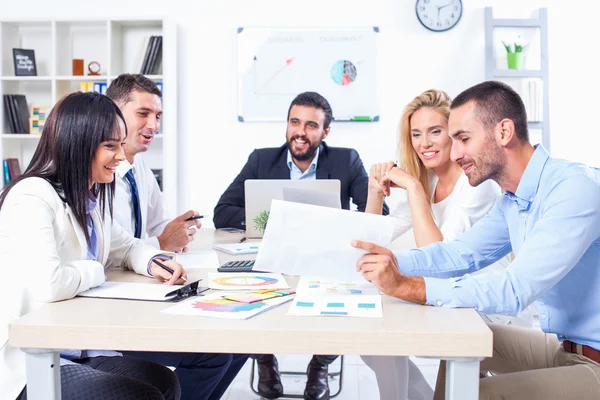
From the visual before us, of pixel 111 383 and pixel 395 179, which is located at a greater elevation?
pixel 395 179

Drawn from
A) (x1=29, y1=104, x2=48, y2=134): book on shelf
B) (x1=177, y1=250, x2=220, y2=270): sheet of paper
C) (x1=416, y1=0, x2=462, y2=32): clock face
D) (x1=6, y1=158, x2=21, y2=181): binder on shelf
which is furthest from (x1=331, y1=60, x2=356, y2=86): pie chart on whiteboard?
(x1=177, y1=250, x2=220, y2=270): sheet of paper

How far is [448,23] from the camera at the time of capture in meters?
4.43

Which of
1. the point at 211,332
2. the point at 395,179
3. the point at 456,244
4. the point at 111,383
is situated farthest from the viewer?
the point at 395,179

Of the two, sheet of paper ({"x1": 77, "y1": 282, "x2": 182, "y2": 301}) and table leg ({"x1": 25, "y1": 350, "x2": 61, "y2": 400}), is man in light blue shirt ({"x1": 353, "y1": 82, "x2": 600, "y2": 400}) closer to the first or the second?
sheet of paper ({"x1": 77, "y1": 282, "x2": 182, "y2": 301})

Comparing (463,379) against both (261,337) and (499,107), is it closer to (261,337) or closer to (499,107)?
(261,337)

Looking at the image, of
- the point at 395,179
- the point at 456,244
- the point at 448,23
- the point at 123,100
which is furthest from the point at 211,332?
the point at 448,23

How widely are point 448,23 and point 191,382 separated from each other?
11.1 feet

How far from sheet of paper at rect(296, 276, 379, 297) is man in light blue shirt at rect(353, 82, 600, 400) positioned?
91 mm

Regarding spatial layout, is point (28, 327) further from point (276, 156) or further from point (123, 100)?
point (276, 156)

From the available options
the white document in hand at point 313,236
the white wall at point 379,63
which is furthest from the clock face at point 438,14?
the white document in hand at point 313,236

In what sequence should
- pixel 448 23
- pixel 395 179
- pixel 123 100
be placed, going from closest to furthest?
pixel 395 179 → pixel 123 100 → pixel 448 23

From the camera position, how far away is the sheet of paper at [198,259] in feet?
5.92

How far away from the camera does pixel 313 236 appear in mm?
1281

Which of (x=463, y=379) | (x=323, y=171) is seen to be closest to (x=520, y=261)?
(x=463, y=379)
